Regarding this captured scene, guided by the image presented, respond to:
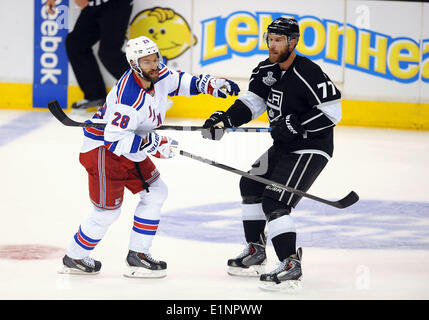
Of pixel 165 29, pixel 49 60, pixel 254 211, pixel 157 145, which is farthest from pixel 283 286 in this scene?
pixel 49 60

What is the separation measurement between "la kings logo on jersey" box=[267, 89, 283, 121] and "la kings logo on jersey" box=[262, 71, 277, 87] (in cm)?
5

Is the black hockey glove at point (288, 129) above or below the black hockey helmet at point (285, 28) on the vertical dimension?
below

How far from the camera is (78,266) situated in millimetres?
4152

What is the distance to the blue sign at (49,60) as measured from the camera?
8914 millimetres

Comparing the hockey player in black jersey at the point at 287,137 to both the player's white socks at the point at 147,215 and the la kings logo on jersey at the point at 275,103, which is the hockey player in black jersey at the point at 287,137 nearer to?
the la kings logo on jersey at the point at 275,103

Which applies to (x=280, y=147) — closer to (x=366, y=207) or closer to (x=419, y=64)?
(x=366, y=207)

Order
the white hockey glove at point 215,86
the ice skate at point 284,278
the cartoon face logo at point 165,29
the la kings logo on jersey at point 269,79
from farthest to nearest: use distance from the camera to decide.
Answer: the cartoon face logo at point 165,29 < the white hockey glove at point 215,86 < the la kings logo on jersey at point 269,79 < the ice skate at point 284,278

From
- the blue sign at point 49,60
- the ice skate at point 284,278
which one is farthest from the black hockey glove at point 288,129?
the blue sign at point 49,60

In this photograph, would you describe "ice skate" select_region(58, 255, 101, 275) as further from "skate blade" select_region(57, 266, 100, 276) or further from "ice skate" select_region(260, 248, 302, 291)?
"ice skate" select_region(260, 248, 302, 291)

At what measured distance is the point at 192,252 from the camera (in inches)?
182

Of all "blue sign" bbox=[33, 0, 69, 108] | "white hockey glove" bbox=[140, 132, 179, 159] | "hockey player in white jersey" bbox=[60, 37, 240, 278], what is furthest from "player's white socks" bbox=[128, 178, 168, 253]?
"blue sign" bbox=[33, 0, 69, 108]

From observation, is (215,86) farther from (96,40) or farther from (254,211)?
(96,40)

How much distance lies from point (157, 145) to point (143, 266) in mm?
613

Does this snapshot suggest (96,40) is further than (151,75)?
Yes
